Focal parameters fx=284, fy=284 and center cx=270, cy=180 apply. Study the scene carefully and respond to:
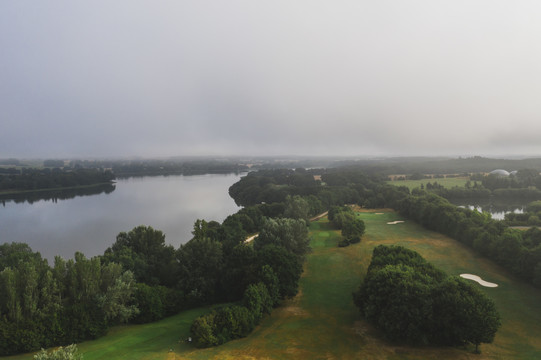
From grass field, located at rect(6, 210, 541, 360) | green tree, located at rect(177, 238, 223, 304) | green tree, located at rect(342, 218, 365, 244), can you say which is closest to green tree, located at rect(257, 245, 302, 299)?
grass field, located at rect(6, 210, 541, 360)

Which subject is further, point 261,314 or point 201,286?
point 201,286

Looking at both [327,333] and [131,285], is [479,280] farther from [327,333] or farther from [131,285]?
[131,285]

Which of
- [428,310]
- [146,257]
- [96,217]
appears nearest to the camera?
[428,310]

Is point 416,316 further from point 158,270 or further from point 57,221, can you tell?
point 57,221

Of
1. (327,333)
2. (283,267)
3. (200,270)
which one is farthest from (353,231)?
(327,333)

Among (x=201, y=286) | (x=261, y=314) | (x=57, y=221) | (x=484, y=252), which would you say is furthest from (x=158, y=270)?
(x=57, y=221)
